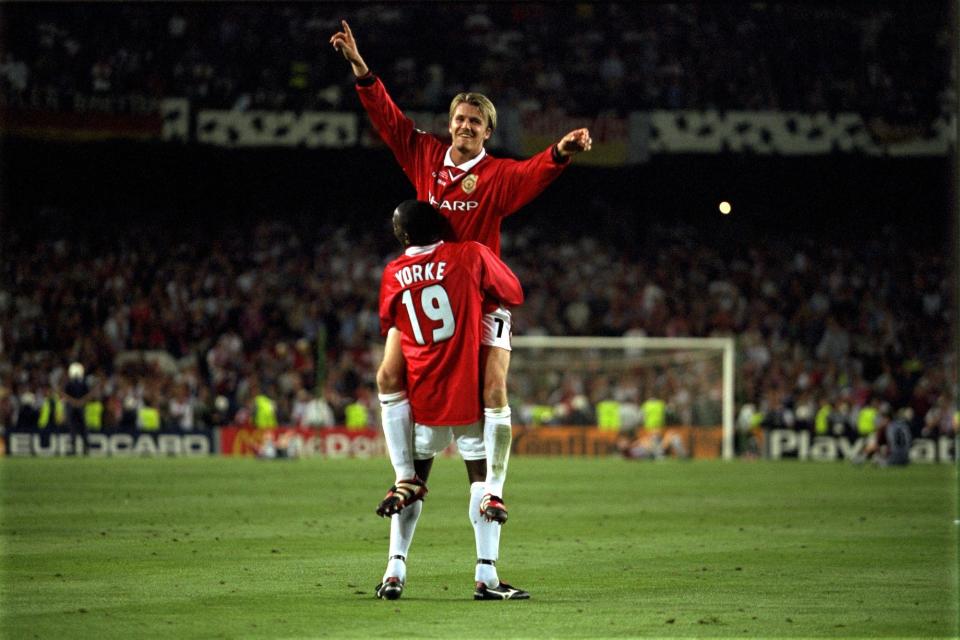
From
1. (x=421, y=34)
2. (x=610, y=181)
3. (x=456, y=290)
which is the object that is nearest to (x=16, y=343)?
(x=421, y=34)

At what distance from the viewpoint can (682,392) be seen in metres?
31.4

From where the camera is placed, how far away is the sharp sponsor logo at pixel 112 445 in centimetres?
2908

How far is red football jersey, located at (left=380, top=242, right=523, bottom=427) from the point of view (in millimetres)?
8234

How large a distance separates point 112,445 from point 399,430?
22397 millimetres

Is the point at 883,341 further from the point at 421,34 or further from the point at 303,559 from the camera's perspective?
the point at 303,559

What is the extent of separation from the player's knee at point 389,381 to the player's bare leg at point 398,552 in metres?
0.45

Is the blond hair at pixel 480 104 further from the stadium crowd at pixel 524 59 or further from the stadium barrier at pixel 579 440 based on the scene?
the stadium crowd at pixel 524 59

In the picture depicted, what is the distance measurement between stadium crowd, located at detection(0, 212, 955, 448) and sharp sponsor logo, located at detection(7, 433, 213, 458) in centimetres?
44

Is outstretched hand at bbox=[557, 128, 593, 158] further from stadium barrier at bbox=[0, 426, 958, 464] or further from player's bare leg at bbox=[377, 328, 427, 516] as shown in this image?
stadium barrier at bbox=[0, 426, 958, 464]

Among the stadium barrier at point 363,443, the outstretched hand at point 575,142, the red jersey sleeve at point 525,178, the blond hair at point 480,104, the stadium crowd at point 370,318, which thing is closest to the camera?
the outstretched hand at point 575,142

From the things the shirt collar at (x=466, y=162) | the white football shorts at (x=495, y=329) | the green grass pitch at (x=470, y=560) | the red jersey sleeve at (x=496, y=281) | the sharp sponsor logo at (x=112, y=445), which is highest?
the shirt collar at (x=466, y=162)

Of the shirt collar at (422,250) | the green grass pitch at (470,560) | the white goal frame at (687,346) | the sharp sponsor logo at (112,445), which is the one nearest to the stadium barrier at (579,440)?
the white goal frame at (687,346)

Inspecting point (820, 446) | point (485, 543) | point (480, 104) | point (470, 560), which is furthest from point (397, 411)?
point (820, 446)

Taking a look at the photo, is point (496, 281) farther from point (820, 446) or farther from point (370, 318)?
point (370, 318)
